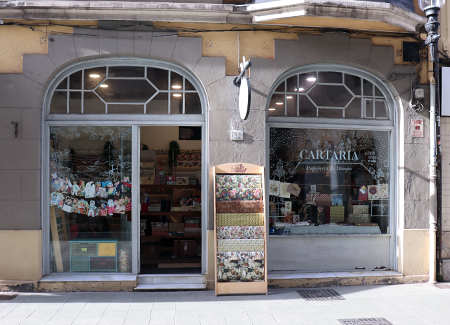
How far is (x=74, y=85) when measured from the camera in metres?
6.64

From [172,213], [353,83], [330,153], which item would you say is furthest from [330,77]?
[172,213]

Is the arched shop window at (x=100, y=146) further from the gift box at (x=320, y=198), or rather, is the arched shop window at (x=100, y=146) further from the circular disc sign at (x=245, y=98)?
the gift box at (x=320, y=198)

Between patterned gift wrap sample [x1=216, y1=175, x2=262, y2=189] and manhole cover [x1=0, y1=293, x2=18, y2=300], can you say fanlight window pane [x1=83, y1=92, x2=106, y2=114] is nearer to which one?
patterned gift wrap sample [x1=216, y1=175, x2=262, y2=189]

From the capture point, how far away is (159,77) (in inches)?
265

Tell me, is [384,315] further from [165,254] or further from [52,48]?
[52,48]

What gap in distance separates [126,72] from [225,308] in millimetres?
4261

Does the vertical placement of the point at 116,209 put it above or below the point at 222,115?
below

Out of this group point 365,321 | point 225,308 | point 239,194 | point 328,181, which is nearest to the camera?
point 365,321

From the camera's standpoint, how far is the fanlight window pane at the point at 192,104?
22.1ft

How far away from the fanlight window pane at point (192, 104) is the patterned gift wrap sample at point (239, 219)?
6.21ft

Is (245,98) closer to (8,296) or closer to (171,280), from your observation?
(171,280)

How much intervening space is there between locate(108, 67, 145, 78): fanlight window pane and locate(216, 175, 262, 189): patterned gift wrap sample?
7.59ft

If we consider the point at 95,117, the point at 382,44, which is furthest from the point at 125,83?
the point at 382,44

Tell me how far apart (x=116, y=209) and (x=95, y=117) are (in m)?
1.64
